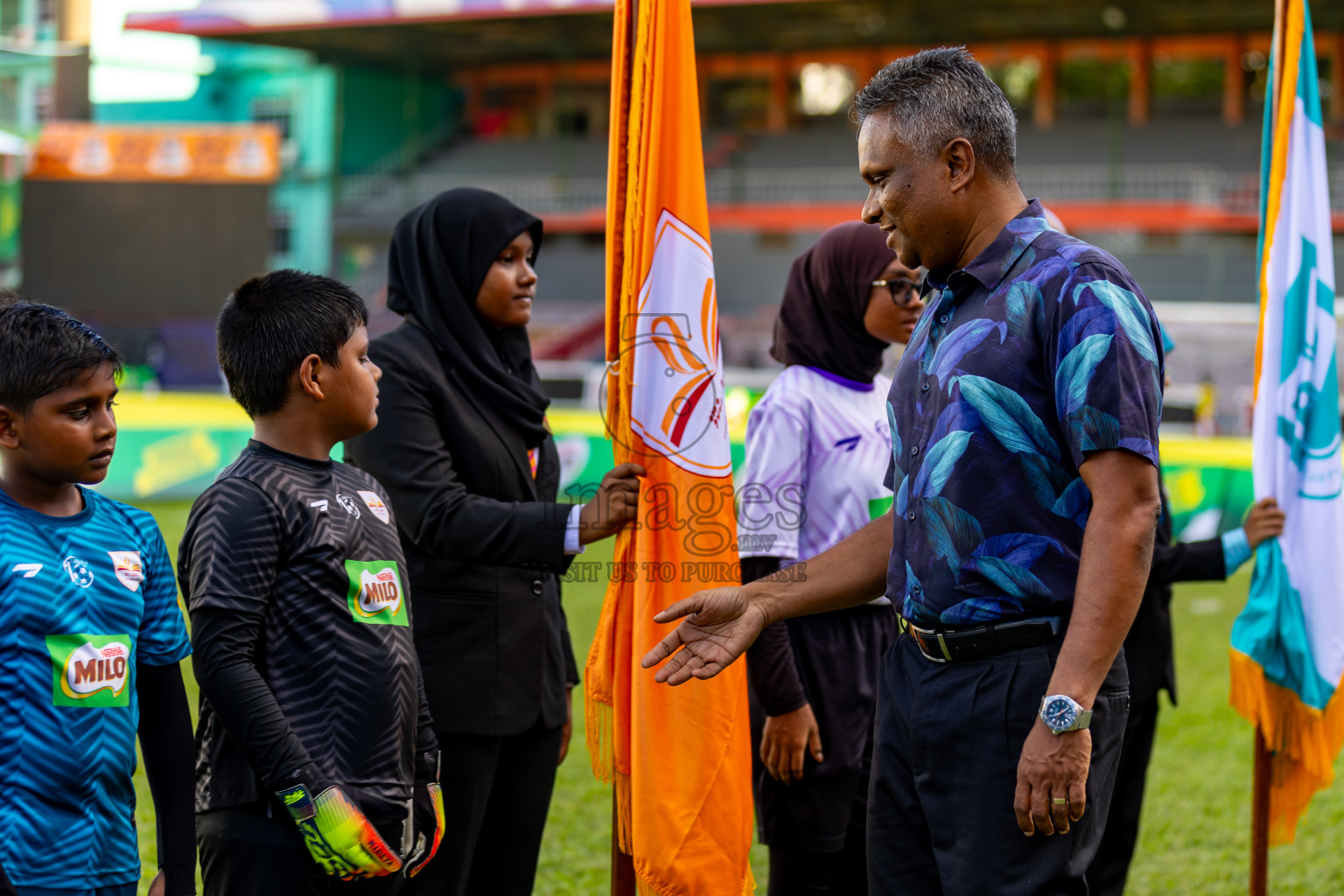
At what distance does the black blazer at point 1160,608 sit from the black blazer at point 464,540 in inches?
66.7

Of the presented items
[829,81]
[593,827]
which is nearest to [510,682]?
[593,827]

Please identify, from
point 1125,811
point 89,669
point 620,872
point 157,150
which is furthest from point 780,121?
point 89,669

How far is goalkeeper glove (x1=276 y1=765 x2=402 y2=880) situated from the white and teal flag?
8.22 feet

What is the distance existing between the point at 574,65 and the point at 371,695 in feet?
102

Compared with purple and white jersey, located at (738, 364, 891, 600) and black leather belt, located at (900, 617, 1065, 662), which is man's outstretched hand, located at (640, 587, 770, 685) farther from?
purple and white jersey, located at (738, 364, 891, 600)

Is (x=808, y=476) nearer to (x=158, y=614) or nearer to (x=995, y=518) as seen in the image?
(x=995, y=518)

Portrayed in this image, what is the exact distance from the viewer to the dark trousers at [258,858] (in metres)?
2.11

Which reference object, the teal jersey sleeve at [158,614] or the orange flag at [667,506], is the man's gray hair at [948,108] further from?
the teal jersey sleeve at [158,614]

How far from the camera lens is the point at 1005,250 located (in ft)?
6.85

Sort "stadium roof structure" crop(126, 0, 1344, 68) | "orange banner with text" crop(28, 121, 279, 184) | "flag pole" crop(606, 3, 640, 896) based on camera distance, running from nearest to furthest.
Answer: "flag pole" crop(606, 3, 640, 896), "orange banner with text" crop(28, 121, 279, 184), "stadium roof structure" crop(126, 0, 1344, 68)

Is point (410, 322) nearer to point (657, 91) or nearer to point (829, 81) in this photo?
point (657, 91)

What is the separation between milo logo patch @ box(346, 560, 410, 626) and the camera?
2193 millimetres

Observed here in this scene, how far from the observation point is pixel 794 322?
126 inches

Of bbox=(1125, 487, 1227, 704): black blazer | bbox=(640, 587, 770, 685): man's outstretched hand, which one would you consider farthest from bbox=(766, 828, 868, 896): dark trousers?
bbox=(1125, 487, 1227, 704): black blazer
